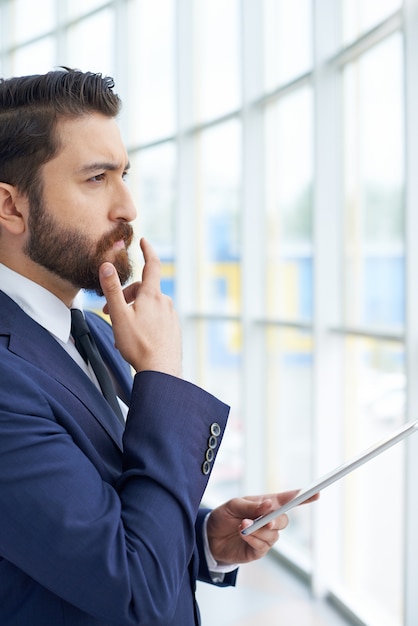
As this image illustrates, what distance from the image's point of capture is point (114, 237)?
144 centimetres

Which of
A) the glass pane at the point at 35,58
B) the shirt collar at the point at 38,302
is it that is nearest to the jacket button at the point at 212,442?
the shirt collar at the point at 38,302

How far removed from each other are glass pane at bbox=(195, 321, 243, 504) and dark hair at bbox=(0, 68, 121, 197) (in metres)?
4.03

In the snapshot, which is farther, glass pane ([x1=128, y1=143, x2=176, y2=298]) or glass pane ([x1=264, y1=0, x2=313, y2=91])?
glass pane ([x1=128, y1=143, x2=176, y2=298])

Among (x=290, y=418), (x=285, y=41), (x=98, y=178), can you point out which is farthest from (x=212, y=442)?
(x=285, y=41)

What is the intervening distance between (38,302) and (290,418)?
3608 millimetres

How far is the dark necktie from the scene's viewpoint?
1.46 m

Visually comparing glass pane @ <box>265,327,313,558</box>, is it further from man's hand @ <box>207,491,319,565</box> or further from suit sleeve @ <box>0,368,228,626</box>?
suit sleeve @ <box>0,368,228,626</box>

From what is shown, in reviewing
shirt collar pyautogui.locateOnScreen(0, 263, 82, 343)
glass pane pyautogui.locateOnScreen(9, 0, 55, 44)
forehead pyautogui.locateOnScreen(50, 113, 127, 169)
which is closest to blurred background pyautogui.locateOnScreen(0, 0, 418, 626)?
glass pane pyautogui.locateOnScreen(9, 0, 55, 44)

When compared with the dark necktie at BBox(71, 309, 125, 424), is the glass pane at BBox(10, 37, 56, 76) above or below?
above

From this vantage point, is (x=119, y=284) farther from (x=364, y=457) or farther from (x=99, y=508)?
(x=364, y=457)

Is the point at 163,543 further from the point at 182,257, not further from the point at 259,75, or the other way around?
the point at 182,257

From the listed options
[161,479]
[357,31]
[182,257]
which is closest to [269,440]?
[182,257]

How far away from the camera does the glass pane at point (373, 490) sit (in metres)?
3.52

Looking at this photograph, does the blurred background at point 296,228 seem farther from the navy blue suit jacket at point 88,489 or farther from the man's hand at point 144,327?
the navy blue suit jacket at point 88,489
